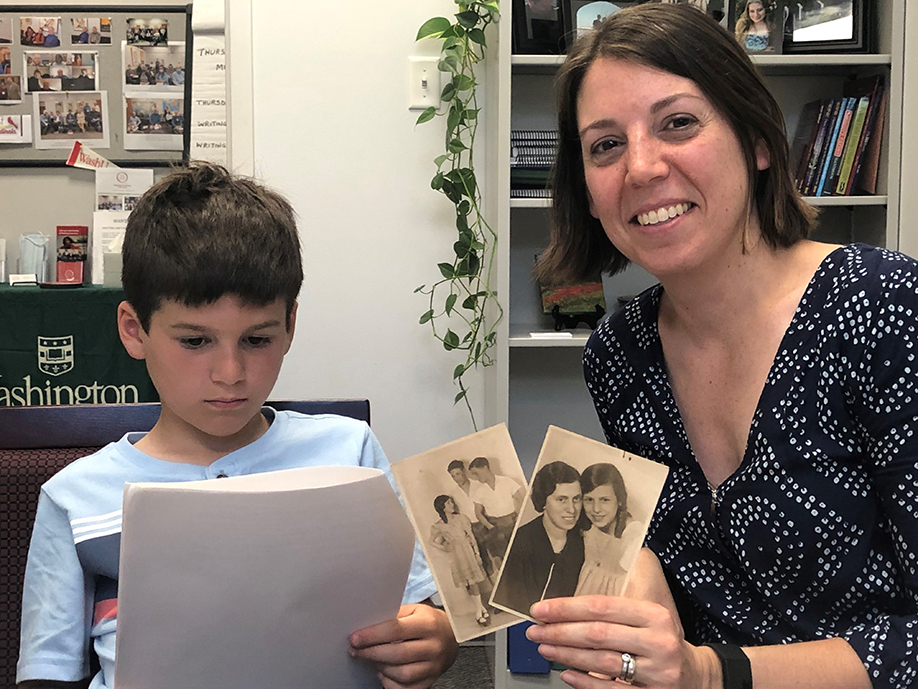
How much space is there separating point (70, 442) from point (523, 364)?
178 cm

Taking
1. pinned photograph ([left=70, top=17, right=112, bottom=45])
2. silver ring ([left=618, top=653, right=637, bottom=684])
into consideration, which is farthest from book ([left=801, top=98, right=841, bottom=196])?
pinned photograph ([left=70, top=17, right=112, bottom=45])

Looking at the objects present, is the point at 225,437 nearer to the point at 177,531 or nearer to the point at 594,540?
the point at 177,531

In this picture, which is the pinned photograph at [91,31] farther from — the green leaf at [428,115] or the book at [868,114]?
the book at [868,114]

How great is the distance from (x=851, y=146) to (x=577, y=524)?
1998mm

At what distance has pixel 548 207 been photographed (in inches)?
88.2

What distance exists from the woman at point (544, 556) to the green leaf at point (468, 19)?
1.87 meters

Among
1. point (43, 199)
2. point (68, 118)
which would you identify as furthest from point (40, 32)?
point (43, 199)

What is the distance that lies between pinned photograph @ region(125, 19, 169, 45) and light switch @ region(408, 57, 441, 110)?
0.86 meters

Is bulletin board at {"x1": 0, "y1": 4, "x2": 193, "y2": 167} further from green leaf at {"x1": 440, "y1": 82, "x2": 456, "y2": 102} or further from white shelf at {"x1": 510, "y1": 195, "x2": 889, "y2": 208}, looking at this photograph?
white shelf at {"x1": 510, "y1": 195, "x2": 889, "y2": 208}

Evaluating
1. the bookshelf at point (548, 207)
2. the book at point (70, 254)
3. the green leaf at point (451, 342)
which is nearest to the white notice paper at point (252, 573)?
the bookshelf at point (548, 207)

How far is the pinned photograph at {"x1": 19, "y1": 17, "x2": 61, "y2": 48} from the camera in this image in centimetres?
295

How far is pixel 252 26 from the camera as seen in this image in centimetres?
270

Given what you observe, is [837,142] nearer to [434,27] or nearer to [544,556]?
[434,27]

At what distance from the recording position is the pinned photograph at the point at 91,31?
2.95 meters
